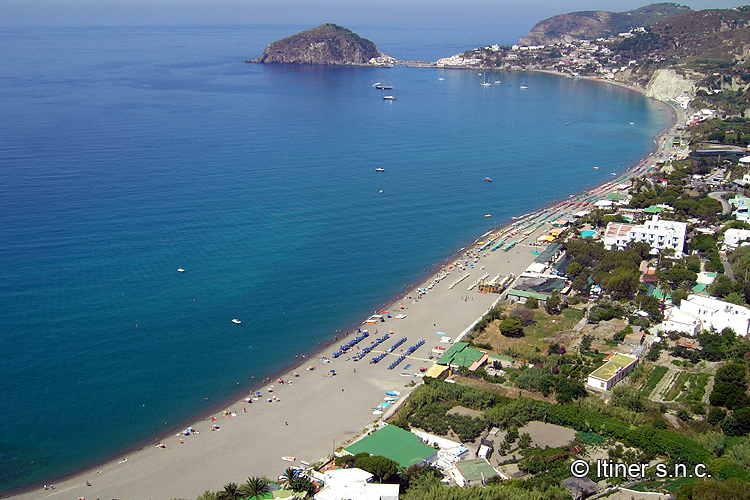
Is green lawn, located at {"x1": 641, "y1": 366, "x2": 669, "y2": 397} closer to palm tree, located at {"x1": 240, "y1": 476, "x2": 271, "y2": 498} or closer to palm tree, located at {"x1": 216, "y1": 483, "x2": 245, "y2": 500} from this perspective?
palm tree, located at {"x1": 240, "y1": 476, "x2": 271, "y2": 498}

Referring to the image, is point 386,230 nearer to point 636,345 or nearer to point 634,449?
point 636,345

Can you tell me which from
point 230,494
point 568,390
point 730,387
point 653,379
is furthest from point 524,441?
point 230,494

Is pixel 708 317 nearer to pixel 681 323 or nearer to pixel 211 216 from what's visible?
pixel 681 323

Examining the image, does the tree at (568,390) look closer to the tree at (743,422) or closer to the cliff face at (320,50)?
the tree at (743,422)

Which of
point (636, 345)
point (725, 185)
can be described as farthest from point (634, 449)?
point (725, 185)

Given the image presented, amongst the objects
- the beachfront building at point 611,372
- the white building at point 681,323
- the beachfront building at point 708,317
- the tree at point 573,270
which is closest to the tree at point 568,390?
the beachfront building at point 611,372

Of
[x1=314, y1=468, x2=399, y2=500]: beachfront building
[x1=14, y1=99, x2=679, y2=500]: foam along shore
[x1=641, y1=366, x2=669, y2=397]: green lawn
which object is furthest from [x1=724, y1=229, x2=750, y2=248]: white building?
[x1=314, y1=468, x2=399, y2=500]: beachfront building
